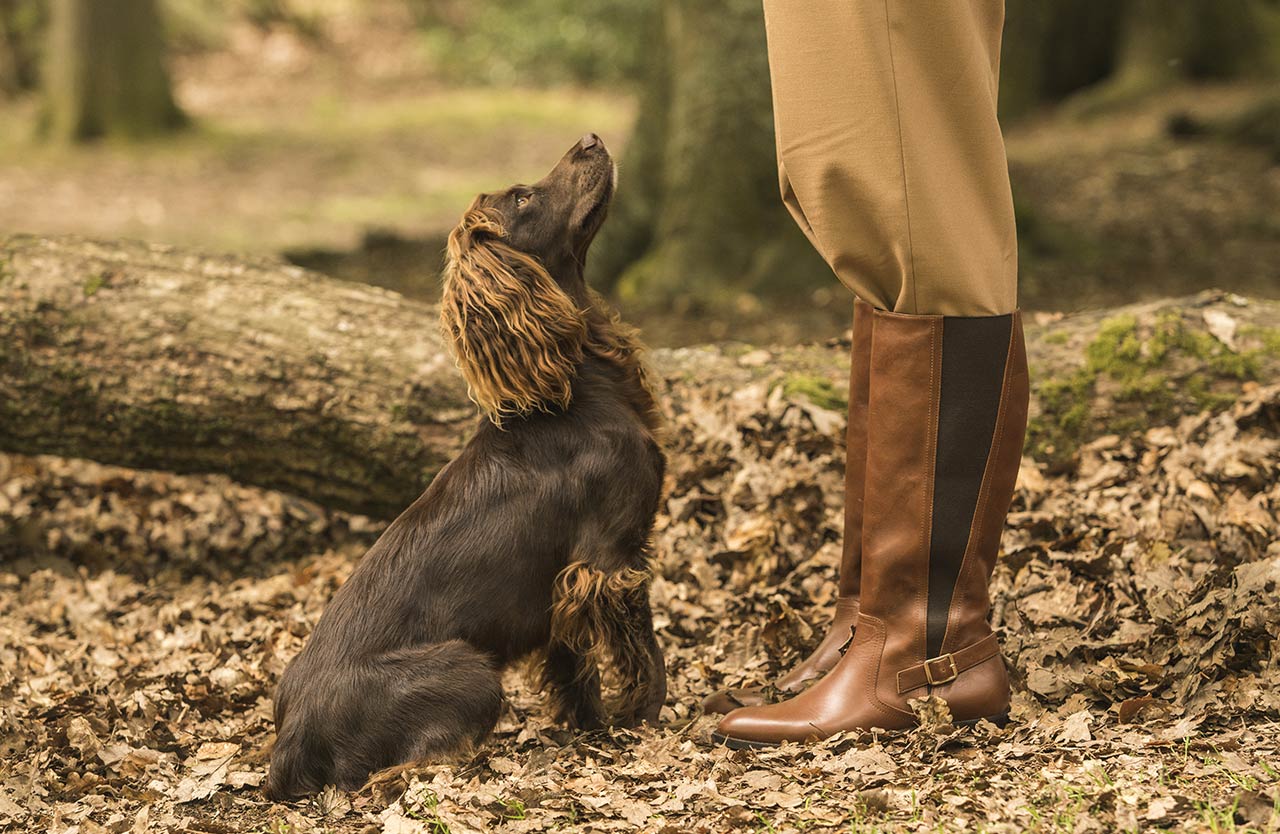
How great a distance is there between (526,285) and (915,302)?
1115mm

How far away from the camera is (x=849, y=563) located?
3.68 meters

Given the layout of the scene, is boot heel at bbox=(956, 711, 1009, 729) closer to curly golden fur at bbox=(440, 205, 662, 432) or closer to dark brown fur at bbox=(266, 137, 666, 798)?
dark brown fur at bbox=(266, 137, 666, 798)

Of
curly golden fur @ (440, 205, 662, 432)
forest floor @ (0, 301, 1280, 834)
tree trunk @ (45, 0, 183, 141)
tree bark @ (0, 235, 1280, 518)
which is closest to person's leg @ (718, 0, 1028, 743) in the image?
forest floor @ (0, 301, 1280, 834)

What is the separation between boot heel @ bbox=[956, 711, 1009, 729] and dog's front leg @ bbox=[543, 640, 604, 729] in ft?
3.57

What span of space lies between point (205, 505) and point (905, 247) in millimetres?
3910

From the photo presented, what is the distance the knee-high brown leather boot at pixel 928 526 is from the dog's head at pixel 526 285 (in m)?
0.93

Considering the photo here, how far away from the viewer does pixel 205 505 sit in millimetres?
5680

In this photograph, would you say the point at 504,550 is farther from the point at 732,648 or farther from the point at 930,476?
the point at 930,476

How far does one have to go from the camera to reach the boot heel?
3.23 meters

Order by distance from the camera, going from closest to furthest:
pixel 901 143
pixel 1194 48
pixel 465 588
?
pixel 901 143
pixel 465 588
pixel 1194 48

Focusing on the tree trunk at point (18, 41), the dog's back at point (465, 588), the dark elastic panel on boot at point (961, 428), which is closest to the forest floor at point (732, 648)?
the dog's back at point (465, 588)

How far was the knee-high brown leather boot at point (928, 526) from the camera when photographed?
3.11 m

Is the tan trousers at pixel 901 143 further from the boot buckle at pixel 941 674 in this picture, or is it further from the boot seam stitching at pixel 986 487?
the boot buckle at pixel 941 674

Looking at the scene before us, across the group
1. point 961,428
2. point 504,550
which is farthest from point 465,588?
point 961,428
